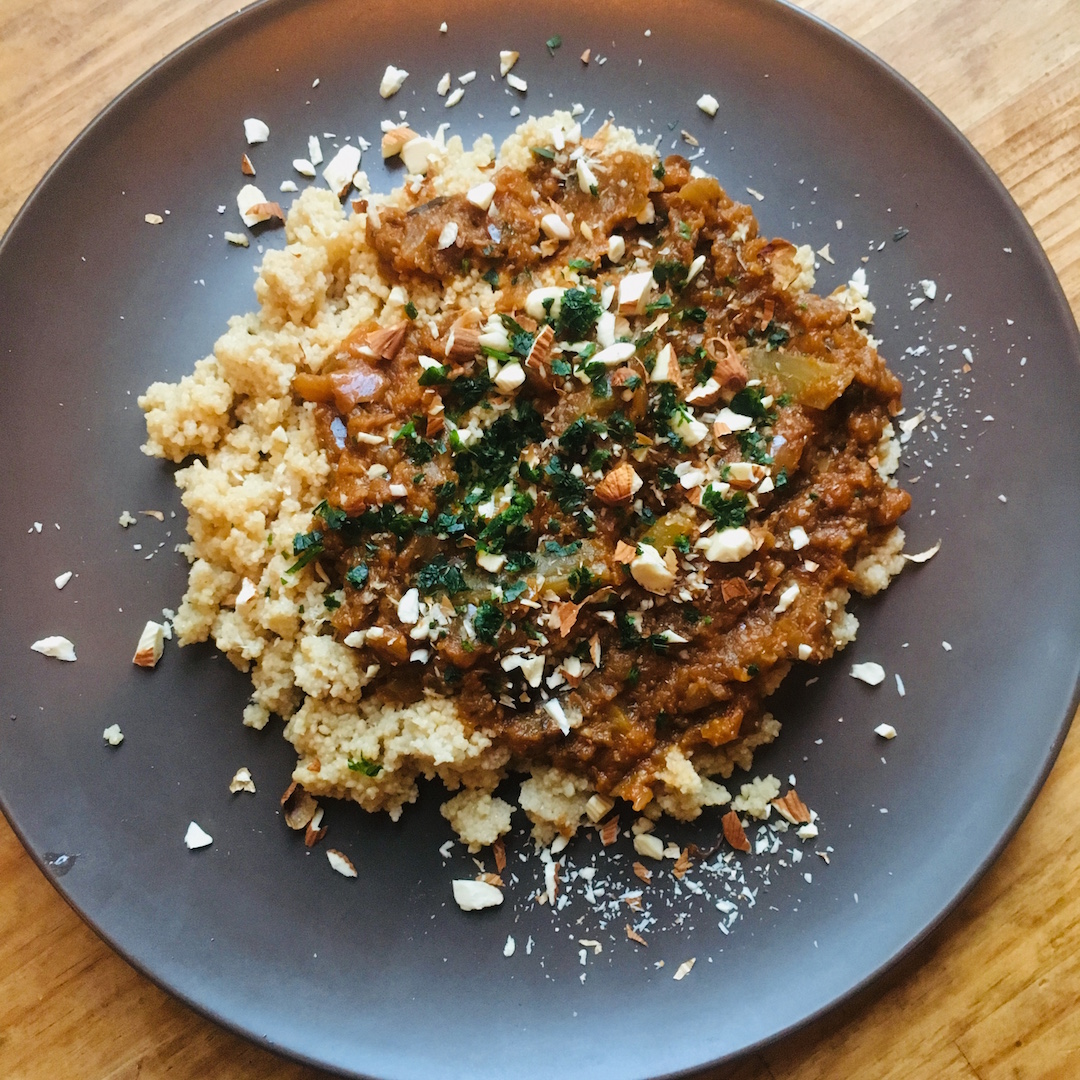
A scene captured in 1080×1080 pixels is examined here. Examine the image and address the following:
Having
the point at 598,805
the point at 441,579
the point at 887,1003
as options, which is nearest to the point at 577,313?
the point at 441,579

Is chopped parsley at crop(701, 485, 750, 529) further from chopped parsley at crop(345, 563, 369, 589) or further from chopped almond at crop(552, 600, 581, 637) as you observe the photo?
chopped parsley at crop(345, 563, 369, 589)

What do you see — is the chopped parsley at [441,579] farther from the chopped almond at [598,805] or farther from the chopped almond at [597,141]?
the chopped almond at [597,141]

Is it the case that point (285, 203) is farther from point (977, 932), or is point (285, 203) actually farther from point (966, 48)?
point (977, 932)

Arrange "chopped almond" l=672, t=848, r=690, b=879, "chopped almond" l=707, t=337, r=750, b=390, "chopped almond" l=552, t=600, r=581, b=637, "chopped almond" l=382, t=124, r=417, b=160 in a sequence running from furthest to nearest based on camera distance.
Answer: "chopped almond" l=382, t=124, r=417, b=160
"chopped almond" l=672, t=848, r=690, b=879
"chopped almond" l=707, t=337, r=750, b=390
"chopped almond" l=552, t=600, r=581, b=637

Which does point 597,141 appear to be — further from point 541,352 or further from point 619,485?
point 619,485

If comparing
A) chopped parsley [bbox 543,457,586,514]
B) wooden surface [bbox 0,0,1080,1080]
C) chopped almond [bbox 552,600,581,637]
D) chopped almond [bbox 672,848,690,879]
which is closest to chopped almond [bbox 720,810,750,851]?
chopped almond [bbox 672,848,690,879]
